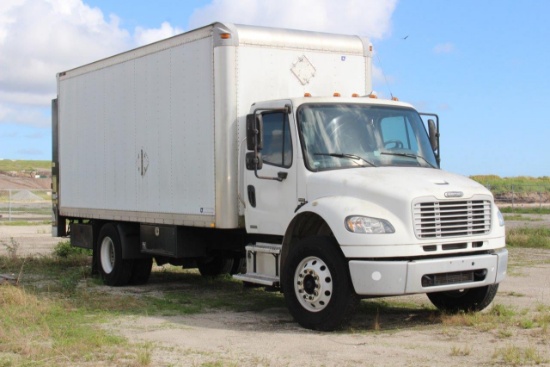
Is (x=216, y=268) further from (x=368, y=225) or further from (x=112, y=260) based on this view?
(x=368, y=225)

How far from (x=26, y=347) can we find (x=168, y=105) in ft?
17.3

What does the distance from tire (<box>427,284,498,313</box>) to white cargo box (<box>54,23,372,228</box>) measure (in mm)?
2854

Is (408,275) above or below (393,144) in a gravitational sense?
below

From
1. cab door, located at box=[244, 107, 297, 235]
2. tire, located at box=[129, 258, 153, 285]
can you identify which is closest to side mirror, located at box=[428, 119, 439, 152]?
cab door, located at box=[244, 107, 297, 235]

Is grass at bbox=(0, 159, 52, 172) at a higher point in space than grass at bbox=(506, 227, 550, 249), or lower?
higher

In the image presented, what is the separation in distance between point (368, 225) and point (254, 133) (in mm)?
2056

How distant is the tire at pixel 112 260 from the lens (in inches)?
566

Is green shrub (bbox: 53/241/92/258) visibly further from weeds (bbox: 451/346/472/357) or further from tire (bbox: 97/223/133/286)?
weeds (bbox: 451/346/472/357)

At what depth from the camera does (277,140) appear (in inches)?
415

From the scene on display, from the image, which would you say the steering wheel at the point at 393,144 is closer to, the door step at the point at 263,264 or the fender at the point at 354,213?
the fender at the point at 354,213

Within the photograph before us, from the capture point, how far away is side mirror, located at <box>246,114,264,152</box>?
10312 millimetres

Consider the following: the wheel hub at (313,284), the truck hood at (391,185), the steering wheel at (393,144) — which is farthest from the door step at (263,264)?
the steering wheel at (393,144)

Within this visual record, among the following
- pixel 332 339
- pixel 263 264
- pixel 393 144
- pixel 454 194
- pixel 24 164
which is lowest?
pixel 332 339

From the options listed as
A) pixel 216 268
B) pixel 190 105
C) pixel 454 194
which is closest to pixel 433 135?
pixel 454 194
